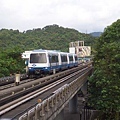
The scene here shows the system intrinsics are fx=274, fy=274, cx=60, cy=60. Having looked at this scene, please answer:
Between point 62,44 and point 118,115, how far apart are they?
395 feet

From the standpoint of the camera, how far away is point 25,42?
122 m

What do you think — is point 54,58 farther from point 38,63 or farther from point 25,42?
point 25,42

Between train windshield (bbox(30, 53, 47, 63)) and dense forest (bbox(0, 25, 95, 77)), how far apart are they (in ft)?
34.1

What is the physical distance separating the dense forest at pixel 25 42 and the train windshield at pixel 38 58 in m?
10.4

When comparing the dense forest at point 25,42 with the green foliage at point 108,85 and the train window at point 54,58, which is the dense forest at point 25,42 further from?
the green foliage at point 108,85

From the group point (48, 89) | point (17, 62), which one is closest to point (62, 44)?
point (17, 62)

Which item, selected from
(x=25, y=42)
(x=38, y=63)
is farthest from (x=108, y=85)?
(x=25, y=42)

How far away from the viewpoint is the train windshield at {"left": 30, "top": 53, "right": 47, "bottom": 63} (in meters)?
28.1

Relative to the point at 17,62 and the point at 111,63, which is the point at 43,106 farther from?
the point at 17,62

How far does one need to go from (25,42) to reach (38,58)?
3744 inches

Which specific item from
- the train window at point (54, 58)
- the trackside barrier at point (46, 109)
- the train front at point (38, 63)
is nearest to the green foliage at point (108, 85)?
the train window at point (54, 58)

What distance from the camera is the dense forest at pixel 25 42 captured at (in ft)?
143

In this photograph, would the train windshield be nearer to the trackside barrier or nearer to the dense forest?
the dense forest

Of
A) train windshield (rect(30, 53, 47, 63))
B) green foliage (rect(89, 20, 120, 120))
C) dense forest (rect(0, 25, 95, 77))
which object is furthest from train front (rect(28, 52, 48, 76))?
dense forest (rect(0, 25, 95, 77))
